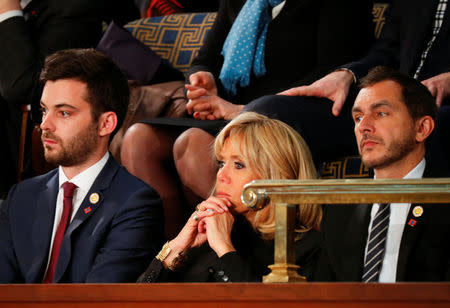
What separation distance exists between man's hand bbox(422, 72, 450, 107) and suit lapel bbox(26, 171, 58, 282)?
Answer: 108 centimetres

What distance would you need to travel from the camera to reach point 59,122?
1.79 meters

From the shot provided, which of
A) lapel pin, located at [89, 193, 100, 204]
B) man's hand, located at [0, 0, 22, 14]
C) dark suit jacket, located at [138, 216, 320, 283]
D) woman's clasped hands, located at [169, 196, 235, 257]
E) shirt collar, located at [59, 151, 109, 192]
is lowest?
dark suit jacket, located at [138, 216, 320, 283]

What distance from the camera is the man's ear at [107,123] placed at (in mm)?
1836

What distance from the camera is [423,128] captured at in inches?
69.1

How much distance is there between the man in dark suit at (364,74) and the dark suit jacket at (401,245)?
301 mm

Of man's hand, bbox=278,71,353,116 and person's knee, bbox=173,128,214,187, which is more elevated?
man's hand, bbox=278,71,353,116

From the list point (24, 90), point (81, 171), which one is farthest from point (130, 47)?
point (81, 171)

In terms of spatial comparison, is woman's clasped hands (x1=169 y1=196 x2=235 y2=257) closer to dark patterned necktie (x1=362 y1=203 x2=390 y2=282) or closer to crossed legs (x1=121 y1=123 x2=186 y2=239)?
dark patterned necktie (x1=362 y1=203 x2=390 y2=282)

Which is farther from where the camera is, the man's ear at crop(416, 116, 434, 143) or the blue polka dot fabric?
the blue polka dot fabric

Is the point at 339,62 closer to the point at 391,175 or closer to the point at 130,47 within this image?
the point at 391,175

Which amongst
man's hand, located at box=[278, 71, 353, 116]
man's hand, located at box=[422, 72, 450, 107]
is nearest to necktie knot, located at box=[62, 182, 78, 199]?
man's hand, located at box=[278, 71, 353, 116]

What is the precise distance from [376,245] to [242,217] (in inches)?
13.6

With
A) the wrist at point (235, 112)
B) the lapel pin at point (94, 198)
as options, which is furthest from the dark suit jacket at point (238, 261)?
the wrist at point (235, 112)

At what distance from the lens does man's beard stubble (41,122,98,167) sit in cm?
176
